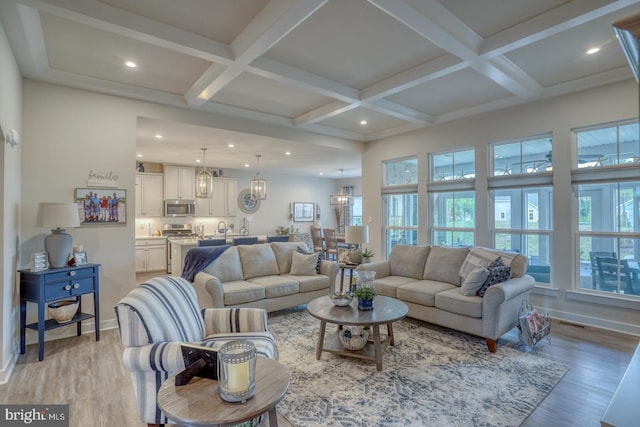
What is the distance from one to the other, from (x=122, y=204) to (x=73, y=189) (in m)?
0.51

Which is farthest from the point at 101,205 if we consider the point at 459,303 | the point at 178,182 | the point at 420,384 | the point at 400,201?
the point at 400,201

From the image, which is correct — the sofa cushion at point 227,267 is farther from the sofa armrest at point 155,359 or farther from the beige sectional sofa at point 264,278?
the sofa armrest at point 155,359

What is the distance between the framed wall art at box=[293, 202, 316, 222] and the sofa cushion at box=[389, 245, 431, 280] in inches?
248

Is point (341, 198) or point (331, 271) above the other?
point (341, 198)

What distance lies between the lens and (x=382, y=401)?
231 cm

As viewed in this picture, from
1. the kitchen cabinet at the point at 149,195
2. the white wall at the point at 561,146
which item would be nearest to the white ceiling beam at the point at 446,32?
the white wall at the point at 561,146

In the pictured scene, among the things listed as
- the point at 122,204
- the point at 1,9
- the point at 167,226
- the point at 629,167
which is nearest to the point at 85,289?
the point at 122,204

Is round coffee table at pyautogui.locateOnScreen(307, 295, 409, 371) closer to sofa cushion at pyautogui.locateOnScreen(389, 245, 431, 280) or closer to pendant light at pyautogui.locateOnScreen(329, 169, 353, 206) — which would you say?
sofa cushion at pyautogui.locateOnScreen(389, 245, 431, 280)

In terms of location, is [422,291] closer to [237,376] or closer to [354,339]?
[354,339]

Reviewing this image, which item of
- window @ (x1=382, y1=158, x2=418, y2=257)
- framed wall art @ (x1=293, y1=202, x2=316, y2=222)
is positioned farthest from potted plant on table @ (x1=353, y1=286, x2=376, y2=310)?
framed wall art @ (x1=293, y1=202, x2=316, y2=222)

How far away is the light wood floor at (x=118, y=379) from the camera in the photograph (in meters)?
2.17

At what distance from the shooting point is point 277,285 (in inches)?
162

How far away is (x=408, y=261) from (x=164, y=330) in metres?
3.43

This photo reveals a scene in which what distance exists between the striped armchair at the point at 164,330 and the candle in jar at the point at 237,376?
375mm
